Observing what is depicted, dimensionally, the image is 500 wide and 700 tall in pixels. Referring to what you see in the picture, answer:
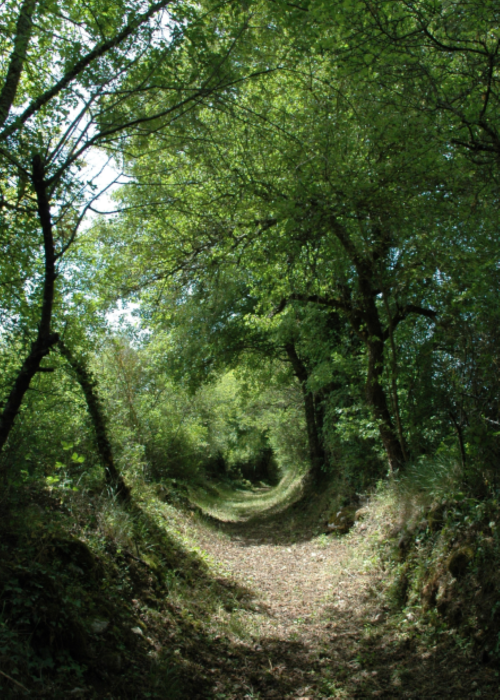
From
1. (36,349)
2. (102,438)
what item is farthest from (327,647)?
(36,349)

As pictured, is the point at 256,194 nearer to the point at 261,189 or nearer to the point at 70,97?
the point at 261,189

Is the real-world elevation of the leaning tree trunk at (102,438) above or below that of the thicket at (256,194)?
below

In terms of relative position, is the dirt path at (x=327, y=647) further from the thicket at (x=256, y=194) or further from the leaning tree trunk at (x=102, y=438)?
the leaning tree trunk at (x=102, y=438)

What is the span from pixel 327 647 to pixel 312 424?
435 inches

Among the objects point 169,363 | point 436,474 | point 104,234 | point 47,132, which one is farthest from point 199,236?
point 169,363

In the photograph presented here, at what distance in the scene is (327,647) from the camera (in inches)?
195

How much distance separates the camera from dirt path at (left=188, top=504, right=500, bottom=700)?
3.89 m

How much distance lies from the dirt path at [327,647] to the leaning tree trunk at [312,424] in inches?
286

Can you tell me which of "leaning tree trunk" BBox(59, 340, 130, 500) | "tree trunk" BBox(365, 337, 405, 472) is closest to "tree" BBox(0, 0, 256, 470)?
"leaning tree trunk" BBox(59, 340, 130, 500)

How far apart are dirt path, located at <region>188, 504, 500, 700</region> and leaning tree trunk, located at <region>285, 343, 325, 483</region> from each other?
7258 millimetres

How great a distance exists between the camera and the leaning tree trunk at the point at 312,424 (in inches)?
596

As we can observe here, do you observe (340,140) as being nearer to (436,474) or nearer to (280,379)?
(436,474)

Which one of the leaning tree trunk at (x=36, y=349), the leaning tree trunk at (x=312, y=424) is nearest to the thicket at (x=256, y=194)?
the leaning tree trunk at (x=36, y=349)

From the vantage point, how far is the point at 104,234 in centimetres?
617
